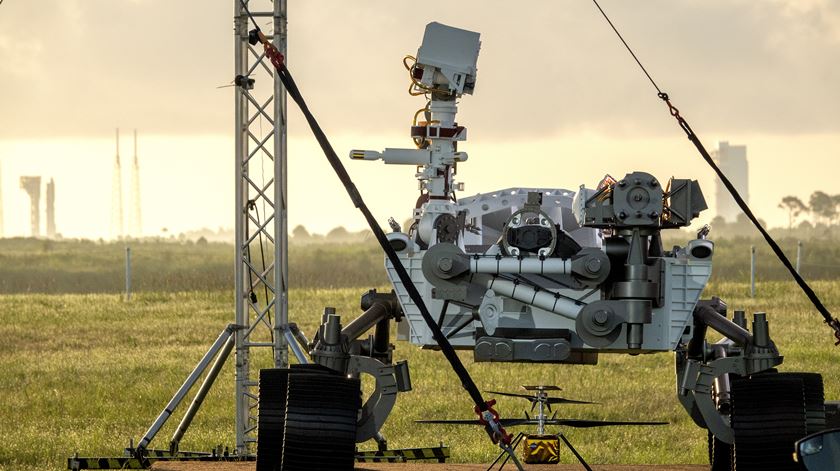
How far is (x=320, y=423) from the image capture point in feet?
45.1

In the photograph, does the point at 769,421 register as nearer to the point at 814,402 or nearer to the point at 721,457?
the point at 814,402

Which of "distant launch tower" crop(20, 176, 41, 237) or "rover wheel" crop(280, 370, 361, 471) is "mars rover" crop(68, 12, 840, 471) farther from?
"distant launch tower" crop(20, 176, 41, 237)

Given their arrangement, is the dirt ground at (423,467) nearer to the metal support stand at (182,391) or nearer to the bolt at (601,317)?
the metal support stand at (182,391)

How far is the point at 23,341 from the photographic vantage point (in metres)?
33.2

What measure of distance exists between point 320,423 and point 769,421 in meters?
3.41

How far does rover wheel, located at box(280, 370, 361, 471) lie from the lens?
1372cm

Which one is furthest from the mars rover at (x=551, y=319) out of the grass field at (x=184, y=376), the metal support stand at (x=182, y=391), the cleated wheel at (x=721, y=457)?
the grass field at (x=184, y=376)

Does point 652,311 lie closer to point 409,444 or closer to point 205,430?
point 409,444

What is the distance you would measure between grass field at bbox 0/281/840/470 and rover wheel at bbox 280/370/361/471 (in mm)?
5006

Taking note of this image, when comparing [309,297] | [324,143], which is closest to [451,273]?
[324,143]

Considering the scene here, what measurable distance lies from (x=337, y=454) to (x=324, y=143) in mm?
2845

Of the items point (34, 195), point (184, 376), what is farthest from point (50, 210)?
point (184, 376)

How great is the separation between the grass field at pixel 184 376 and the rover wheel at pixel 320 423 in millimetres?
5006

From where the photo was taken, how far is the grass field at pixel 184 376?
800 inches
